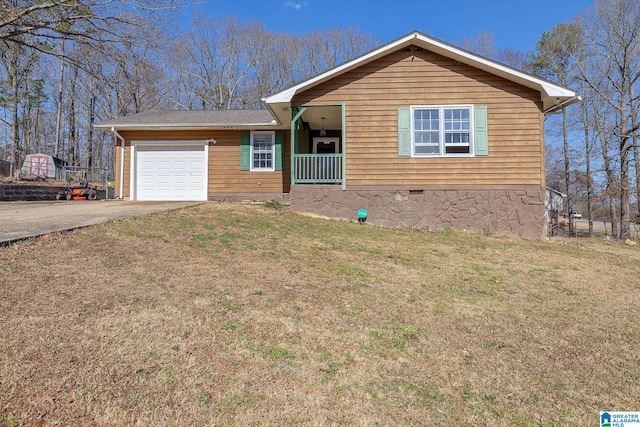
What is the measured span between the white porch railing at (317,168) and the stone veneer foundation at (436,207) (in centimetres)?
24

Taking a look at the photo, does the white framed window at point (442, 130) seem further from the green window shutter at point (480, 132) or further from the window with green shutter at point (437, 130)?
the green window shutter at point (480, 132)

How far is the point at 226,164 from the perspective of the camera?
11969 millimetres

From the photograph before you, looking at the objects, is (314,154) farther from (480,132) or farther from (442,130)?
(480,132)

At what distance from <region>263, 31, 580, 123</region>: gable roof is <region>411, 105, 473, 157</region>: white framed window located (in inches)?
45.4

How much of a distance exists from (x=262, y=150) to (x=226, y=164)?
131cm

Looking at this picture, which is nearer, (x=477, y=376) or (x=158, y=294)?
(x=477, y=376)

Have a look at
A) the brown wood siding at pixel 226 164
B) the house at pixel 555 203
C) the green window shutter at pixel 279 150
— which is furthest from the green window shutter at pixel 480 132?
the house at pixel 555 203

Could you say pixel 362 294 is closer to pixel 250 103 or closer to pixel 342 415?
pixel 342 415

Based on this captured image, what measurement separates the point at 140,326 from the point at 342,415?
1.63 metres

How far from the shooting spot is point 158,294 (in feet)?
10.6

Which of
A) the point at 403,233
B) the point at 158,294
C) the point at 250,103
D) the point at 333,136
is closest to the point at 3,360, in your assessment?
the point at 158,294

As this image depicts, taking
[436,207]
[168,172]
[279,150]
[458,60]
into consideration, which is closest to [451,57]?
[458,60]

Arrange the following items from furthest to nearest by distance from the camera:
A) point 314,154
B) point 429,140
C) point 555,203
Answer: point 555,203 < point 314,154 < point 429,140

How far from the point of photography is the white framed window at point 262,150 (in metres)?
11.9
